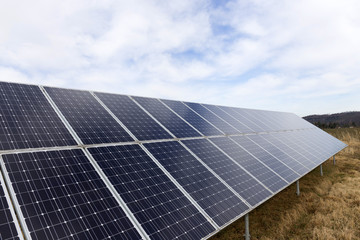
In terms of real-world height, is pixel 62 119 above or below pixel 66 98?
below

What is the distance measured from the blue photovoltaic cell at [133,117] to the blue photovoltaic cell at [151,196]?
6.15 ft

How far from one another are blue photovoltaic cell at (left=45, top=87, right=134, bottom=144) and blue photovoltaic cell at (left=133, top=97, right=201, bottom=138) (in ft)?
9.95

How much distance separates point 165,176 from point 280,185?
263 inches

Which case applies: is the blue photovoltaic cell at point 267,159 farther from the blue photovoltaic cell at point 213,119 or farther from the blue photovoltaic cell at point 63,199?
the blue photovoltaic cell at point 63,199

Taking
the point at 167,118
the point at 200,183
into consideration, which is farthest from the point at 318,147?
the point at 200,183

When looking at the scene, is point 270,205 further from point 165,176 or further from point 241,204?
point 165,176

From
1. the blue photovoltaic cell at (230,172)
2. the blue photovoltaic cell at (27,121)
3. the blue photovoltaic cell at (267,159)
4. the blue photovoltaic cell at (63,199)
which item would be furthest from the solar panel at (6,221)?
the blue photovoltaic cell at (267,159)

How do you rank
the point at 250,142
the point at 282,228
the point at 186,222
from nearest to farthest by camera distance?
1. the point at 186,222
2. the point at 282,228
3. the point at 250,142

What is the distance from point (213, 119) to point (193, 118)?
2.29 metres

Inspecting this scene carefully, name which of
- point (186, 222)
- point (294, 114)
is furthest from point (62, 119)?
point (294, 114)

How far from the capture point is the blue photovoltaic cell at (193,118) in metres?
14.0

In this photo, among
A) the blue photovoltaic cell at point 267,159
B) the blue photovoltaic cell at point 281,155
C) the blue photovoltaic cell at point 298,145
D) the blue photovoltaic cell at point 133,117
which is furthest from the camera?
the blue photovoltaic cell at point 298,145

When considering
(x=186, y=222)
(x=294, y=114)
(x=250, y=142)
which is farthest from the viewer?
(x=294, y=114)

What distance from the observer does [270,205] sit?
16.2 m
